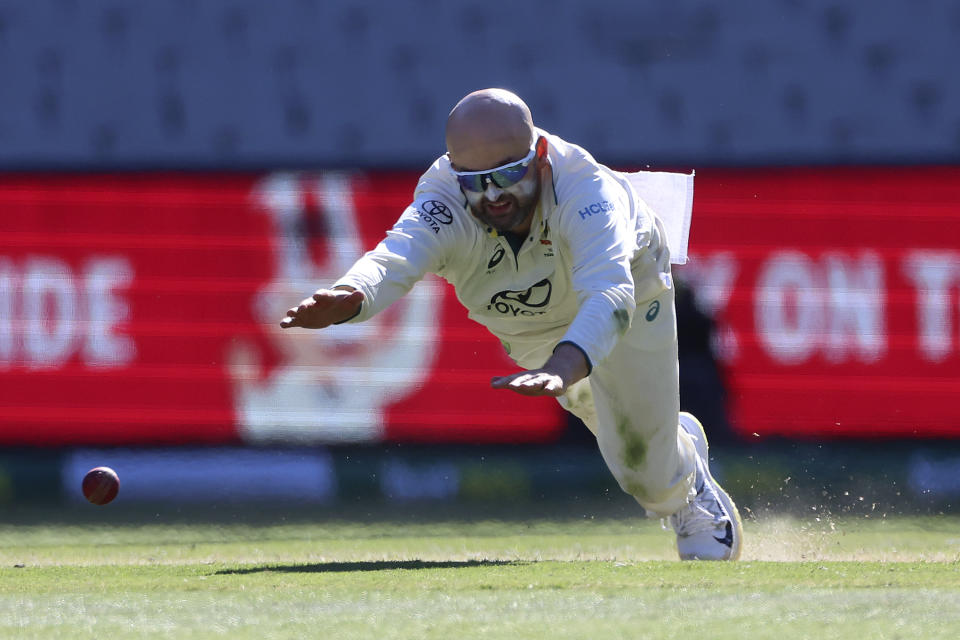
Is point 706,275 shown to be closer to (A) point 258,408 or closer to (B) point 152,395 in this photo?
(A) point 258,408

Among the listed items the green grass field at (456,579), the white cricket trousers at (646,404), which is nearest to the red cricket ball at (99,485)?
the green grass field at (456,579)

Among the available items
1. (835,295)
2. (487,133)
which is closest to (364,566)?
(487,133)

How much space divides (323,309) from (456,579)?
2.96ft

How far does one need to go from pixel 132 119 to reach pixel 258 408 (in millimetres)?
1699

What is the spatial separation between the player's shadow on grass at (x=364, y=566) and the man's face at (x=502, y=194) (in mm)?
1161

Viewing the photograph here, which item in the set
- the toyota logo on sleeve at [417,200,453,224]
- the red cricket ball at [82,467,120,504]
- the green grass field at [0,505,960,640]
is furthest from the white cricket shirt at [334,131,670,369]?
the red cricket ball at [82,467,120,504]

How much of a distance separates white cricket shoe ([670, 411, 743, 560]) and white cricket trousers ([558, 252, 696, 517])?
0.10 meters

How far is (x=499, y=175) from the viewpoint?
443 cm

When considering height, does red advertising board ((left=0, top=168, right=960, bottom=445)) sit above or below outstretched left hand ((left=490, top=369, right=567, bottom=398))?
below

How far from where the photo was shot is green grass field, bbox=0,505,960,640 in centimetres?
335

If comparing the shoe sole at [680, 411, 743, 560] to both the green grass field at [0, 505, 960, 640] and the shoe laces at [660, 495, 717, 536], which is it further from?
the green grass field at [0, 505, 960, 640]

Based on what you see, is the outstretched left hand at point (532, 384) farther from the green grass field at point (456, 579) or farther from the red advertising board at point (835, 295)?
the red advertising board at point (835, 295)

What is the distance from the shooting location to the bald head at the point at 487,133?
4.41 meters

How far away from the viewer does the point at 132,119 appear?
7766mm
